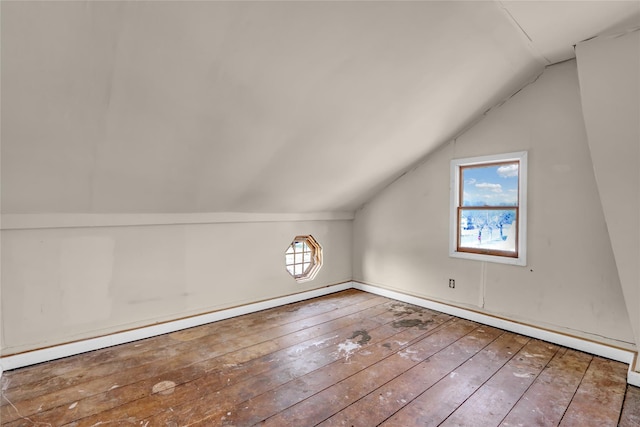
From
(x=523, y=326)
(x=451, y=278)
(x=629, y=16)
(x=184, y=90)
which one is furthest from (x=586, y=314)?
(x=184, y=90)

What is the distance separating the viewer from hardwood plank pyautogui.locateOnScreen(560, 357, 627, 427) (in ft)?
6.27

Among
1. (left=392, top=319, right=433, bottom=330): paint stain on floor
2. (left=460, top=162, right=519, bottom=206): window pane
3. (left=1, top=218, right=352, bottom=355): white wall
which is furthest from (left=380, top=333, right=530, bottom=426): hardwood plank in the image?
(left=1, top=218, right=352, bottom=355): white wall

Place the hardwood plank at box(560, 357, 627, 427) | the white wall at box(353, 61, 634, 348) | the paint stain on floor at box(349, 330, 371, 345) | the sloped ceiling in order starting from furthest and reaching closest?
the paint stain on floor at box(349, 330, 371, 345)
the white wall at box(353, 61, 634, 348)
the hardwood plank at box(560, 357, 627, 427)
the sloped ceiling

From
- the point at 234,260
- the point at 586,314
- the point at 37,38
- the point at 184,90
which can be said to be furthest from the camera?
the point at 234,260

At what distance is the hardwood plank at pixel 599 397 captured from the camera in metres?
1.91

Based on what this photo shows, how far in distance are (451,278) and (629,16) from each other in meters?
2.59

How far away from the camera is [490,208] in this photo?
11.0ft

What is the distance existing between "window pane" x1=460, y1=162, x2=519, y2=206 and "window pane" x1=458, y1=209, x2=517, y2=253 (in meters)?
0.10

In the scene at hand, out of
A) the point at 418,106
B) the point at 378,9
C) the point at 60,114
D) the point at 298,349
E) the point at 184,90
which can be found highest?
the point at 378,9

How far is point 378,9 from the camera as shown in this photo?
1813 millimetres

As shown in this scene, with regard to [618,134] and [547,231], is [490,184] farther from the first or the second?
[618,134]

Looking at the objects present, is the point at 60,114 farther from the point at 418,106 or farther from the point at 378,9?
the point at 418,106

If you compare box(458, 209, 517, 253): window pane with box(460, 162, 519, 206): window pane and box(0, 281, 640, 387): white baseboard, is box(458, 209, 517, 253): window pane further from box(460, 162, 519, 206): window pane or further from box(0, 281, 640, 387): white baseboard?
box(0, 281, 640, 387): white baseboard

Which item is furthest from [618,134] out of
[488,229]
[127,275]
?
[127,275]
